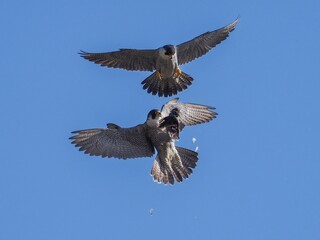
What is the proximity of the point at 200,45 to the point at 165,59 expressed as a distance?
33.7 inches

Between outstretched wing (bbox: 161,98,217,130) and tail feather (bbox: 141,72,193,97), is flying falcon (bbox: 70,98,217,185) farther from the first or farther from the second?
tail feather (bbox: 141,72,193,97)

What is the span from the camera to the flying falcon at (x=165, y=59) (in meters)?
16.8

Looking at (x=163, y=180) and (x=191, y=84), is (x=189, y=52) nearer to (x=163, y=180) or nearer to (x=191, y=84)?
(x=191, y=84)

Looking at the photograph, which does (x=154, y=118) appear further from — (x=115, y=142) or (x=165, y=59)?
(x=165, y=59)

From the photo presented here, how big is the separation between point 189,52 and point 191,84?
841 mm

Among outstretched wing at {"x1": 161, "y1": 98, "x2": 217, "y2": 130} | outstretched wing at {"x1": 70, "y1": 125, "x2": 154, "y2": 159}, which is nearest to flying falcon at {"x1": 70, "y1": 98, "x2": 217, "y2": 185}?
outstretched wing at {"x1": 70, "y1": 125, "x2": 154, "y2": 159}

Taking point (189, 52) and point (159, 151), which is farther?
point (189, 52)

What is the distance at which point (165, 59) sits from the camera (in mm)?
16844

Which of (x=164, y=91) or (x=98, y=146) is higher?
(x=164, y=91)

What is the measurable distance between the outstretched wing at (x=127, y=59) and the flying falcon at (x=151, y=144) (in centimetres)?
168

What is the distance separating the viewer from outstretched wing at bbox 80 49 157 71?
17328 millimetres

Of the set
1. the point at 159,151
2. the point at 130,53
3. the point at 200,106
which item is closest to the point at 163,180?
the point at 159,151

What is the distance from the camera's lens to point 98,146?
15617 millimetres

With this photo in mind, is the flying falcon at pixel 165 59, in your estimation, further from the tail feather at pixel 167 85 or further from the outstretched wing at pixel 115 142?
the outstretched wing at pixel 115 142
